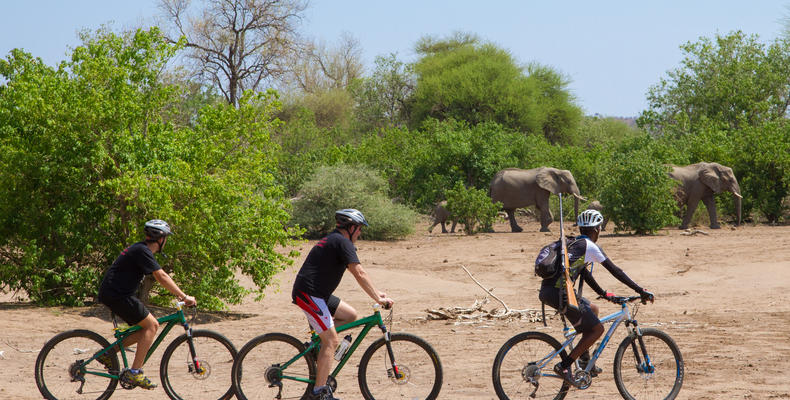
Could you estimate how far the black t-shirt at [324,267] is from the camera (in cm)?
663

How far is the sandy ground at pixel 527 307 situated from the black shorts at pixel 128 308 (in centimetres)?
97

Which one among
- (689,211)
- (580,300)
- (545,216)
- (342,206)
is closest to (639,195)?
(689,211)

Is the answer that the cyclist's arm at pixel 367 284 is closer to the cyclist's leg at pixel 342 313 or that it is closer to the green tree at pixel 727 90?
the cyclist's leg at pixel 342 313

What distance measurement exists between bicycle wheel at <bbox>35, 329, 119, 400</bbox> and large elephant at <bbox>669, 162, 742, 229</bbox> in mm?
21608

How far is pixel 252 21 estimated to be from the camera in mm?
38375

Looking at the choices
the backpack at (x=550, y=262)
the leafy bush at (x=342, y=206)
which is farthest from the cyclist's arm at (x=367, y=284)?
the leafy bush at (x=342, y=206)

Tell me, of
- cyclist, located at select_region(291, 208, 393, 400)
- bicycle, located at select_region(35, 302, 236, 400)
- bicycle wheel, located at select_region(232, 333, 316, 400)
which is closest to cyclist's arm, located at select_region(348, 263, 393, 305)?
cyclist, located at select_region(291, 208, 393, 400)

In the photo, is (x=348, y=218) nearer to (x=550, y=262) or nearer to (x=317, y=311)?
(x=317, y=311)

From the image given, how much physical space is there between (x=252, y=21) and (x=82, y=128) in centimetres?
2693

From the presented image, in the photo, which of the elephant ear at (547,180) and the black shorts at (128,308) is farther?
the elephant ear at (547,180)

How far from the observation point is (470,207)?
1012 inches

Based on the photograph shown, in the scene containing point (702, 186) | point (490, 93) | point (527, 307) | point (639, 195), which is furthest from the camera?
point (490, 93)

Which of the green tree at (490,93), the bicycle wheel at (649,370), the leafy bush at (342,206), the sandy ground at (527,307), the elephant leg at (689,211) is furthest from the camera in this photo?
the green tree at (490,93)

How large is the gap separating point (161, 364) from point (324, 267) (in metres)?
1.63
